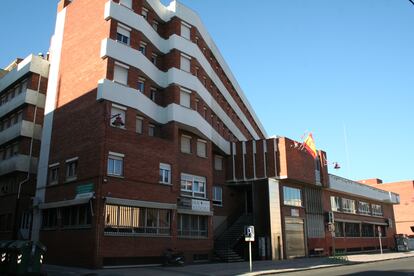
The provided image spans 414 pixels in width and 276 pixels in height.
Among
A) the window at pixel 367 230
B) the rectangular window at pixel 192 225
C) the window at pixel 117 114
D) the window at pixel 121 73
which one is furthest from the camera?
the window at pixel 367 230

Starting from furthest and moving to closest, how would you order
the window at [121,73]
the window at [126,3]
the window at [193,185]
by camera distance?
the window at [193,185] < the window at [126,3] < the window at [121,73]

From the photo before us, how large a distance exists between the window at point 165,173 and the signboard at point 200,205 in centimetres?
289

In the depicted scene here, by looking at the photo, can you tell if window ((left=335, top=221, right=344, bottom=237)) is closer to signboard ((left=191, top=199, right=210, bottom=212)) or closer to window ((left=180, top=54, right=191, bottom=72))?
signboard ((left=191, top=199, right=210, bottom=212))

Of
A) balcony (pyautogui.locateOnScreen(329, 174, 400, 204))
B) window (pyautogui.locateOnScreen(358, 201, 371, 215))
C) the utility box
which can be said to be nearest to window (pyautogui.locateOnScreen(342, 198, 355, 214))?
balcony (pyautogui.locateOnScreen(329, 174, 400, 204))

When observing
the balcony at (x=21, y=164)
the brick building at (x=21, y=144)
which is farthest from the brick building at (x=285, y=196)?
the balcony at (x=21, y=164)

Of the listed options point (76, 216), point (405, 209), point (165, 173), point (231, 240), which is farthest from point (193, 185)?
point (405, 209)

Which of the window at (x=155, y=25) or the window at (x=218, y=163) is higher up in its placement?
the window at (x=155, y=25)

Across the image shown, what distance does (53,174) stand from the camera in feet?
95.5

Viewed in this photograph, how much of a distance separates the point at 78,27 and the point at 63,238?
48.3 ft

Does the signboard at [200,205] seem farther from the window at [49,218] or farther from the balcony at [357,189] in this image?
the balcony at [357,189]

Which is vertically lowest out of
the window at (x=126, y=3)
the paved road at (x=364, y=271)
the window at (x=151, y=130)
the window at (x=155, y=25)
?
the paved road at (x=364, y=271)

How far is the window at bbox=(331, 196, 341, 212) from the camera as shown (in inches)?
1817

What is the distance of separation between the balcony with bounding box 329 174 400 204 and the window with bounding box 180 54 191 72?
66.7 ft

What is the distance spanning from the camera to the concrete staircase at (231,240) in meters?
31.9
